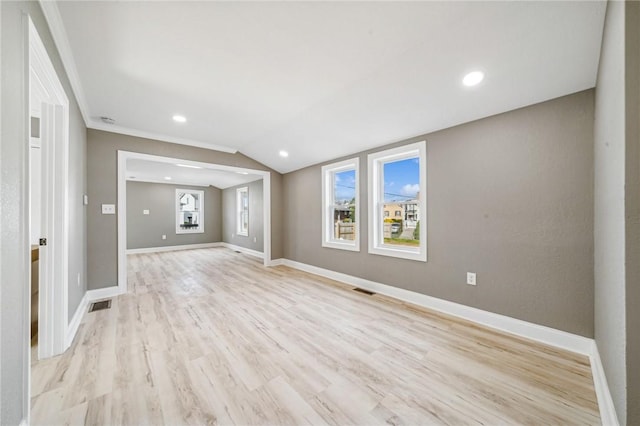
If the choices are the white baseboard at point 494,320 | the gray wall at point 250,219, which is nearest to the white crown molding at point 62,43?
the white baseboard at point 494,320

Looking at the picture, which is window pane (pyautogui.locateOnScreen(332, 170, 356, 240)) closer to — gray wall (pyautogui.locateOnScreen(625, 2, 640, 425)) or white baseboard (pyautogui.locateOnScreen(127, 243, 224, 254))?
gray wall (pyautogui.locateOnScreen(625, 2, 640, 425))

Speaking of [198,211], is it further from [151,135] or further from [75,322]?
[75,322]

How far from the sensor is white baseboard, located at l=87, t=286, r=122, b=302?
10.7 ft

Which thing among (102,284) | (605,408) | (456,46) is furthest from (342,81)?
(102,284)

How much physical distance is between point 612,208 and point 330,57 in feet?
6.97

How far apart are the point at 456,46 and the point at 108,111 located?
12.9ft

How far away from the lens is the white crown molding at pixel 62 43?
1.51m

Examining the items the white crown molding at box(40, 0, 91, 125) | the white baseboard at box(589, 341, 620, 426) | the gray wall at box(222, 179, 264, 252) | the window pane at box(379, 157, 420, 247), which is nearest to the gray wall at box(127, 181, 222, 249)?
the gray wall at box(222, 179, 264, 252)

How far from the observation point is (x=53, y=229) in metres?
1.92

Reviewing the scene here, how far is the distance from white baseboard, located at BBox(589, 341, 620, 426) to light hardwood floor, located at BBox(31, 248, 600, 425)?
0.05 metres

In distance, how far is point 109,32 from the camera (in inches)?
68.1

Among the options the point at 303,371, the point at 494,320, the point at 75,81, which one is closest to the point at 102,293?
the point at 75,81

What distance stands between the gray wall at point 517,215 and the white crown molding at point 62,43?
3461 mm

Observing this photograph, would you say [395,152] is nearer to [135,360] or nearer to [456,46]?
[456,46]
